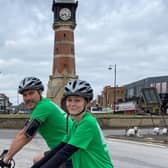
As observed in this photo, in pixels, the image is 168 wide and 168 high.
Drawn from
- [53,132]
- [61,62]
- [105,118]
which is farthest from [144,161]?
[61,62]

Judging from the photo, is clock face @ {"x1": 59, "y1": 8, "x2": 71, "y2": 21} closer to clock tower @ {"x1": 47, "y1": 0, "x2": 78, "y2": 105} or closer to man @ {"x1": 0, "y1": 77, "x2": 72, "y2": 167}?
clock tower @ {"x1": 47, "y1": 0, "x2": 78, "y2": 105}

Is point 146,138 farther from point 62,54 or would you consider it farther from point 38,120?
point 62,54

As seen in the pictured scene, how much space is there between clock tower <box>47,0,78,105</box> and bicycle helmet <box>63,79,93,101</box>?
192 feet

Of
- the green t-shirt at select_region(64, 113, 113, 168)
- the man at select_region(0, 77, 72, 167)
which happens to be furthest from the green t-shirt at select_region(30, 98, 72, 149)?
the green t-shirt at select_region(64, 113, 113, 168)

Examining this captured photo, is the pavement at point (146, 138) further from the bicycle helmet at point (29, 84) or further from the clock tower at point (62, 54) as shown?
the clock tower at point (62, 54)

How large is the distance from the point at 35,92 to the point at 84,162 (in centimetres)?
134

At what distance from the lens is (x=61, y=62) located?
64.2 meters

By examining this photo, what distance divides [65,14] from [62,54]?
689cm

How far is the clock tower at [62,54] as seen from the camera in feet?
208

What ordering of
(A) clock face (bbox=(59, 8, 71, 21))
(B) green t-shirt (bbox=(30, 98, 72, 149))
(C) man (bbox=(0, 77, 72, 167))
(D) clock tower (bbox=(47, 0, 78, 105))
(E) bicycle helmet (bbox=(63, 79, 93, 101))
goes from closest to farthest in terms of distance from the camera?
(E) bicycle helmet (bbox=(63, 79, 93, 101)) < (C) man (bbox=(0, 77, 72, 167)) < (B) green t-shirt (bbox=(30, 98, 72, 149)) < (D) clock tower (bbox=(47, 0, 78, 105)) < (A) clock face (bbox=(59, 8, 71, 21))

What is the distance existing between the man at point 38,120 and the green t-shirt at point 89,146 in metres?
0.90

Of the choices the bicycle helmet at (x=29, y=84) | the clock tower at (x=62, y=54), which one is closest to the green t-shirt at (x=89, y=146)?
the bicycle helmet at (x=29, y=84)

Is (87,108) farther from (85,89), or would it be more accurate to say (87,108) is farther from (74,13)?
(74,13)

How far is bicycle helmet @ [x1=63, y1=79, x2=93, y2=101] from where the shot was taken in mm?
3877
